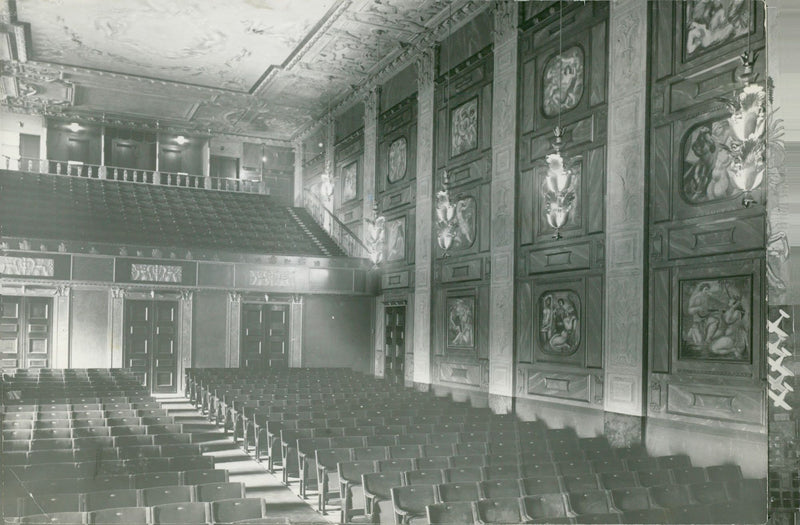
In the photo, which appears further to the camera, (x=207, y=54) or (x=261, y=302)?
(x=261, y=302)

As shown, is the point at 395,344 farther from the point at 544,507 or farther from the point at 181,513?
the point at 181,513

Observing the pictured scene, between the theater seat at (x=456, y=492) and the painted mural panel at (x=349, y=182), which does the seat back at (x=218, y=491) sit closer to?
the theater seat at (x=456, y=492)

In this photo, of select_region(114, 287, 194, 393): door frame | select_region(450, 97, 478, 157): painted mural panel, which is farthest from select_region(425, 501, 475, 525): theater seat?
select_region(114, 287, 194, 393): door frame

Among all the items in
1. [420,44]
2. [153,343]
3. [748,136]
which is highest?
[420,44]

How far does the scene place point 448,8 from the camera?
42.7 ft

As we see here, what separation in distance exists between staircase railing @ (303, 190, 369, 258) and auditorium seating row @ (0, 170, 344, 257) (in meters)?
0.28

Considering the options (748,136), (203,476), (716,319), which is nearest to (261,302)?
(203,476)

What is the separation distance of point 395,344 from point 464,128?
16.8ft

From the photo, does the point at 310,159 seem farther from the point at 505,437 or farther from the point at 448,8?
the point at 505,437

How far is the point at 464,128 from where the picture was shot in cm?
1291

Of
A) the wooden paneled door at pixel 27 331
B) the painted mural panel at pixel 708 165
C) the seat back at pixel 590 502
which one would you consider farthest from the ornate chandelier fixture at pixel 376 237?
the seat back at pixel 590 502

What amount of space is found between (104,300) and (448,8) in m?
10.0

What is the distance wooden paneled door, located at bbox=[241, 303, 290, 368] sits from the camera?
1675 centimetres

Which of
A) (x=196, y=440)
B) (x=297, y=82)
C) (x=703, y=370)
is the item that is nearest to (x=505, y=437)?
(x=703, y=370)
